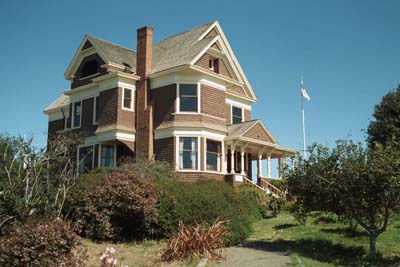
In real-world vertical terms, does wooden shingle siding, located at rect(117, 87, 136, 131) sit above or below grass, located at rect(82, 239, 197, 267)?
above

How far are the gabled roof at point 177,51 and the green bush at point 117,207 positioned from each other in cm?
1214

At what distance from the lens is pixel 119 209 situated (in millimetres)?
16594

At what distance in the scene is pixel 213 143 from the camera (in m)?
28.2

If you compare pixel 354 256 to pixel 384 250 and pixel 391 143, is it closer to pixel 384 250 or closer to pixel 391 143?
pixel 384 250

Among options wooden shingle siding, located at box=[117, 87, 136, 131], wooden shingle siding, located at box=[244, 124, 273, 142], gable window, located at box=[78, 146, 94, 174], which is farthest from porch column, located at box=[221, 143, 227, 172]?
gable window, located at box=[78, 146, 94, 174]

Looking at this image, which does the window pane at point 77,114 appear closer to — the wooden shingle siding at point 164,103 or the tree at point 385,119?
the wooden shingle siding at point 164,103

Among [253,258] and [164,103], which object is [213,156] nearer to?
[164,103]

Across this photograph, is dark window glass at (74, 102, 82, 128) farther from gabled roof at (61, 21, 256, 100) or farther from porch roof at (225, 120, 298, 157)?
porch roof at (225, 120, 298, 157)

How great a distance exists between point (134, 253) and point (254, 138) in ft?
51.2

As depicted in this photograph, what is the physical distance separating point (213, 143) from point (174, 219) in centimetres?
1233

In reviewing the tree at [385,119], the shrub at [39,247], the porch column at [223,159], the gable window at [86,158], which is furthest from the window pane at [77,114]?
the tree at [385,119]

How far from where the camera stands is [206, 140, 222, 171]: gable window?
2770 centimetres

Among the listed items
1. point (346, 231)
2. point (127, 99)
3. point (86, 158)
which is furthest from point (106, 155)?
point (346, 231)

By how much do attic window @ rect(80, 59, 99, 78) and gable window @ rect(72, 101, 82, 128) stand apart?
201 cm
